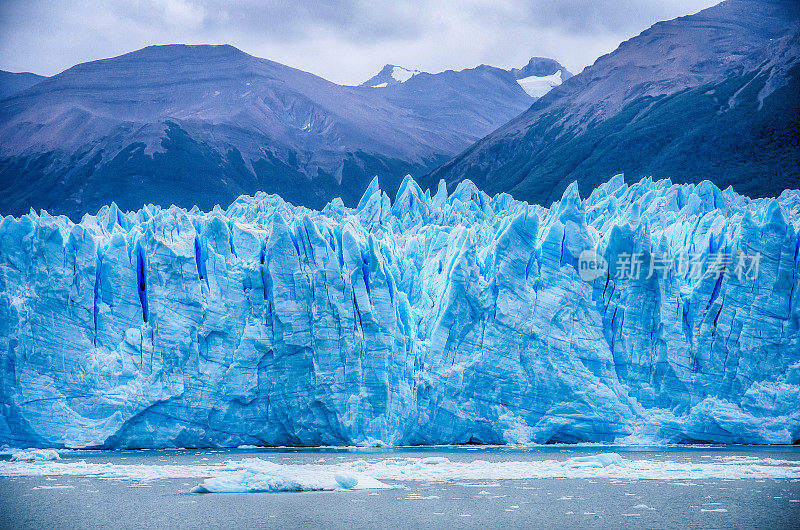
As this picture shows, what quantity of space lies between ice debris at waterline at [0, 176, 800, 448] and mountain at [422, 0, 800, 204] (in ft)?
68.1

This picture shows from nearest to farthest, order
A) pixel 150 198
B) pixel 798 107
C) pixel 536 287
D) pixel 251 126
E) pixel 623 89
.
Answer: pixel 536 287 → pixel 798 107 → pixel 150 198 → pixel 623 89 → pixel 251 126

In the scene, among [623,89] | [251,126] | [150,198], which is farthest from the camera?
[251,126]

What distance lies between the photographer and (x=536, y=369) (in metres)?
19.1

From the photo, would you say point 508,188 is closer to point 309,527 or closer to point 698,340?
point 698,340

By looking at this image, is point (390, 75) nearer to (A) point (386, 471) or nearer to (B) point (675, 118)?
(B) point (675, 118)

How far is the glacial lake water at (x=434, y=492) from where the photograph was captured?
10930 millimetres

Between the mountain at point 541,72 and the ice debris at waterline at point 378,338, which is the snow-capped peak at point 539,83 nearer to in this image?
the mountain at point 541,72

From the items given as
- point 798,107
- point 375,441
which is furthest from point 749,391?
point 798,107

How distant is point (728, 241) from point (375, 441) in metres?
9.03

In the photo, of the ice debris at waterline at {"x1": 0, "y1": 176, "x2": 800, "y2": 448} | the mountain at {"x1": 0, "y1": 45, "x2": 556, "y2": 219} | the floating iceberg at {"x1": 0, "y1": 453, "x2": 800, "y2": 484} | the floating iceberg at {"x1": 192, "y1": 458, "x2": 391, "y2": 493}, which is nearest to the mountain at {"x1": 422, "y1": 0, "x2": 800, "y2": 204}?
the mountain at {"x1": 0, "y1": 45, "x2": 556, "y2": 219}

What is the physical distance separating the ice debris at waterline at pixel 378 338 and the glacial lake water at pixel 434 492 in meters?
1.05

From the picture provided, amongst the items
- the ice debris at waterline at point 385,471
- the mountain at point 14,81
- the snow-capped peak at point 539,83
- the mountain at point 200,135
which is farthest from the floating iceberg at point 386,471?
the snow-capped peak at point 539,83

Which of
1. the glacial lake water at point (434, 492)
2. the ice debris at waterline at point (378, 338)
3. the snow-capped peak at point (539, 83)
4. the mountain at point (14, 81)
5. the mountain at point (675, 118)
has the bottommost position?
the glacial lake water at point (434, 492)

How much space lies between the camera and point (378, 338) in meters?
18.8
